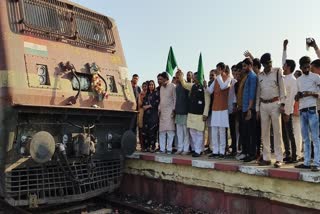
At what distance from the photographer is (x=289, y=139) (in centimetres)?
632

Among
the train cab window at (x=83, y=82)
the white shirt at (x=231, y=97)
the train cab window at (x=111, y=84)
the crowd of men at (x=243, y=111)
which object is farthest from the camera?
the white shirt at (x=231, y=97)

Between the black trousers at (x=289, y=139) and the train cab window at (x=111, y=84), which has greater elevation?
the train cab window at (x=111, y=84)

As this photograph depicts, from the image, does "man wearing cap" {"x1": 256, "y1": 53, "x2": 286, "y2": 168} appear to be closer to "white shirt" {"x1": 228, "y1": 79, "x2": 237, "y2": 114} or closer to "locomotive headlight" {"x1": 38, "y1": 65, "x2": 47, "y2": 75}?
"white shirt" {"x1": 228, "y1": 79, "x2": 237, "y2": 114}

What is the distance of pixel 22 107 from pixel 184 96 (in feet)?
10.4

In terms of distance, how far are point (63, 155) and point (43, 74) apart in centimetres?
127

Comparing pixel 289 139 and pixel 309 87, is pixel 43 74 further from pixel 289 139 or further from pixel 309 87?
pixel 289 139

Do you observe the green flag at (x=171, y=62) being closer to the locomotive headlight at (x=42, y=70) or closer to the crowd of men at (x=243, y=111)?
the crowd of men at (x=243, y=111)

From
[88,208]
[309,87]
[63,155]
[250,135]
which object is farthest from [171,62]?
[309,87]

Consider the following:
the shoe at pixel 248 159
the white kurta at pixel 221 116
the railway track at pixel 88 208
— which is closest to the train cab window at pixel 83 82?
the railway track at pixel 88 208

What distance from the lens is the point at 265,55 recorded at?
562 cm

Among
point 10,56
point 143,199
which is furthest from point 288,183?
point 10,56

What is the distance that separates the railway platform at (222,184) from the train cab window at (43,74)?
7.41 ft

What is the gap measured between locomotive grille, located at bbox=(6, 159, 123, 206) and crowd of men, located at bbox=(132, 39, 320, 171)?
1.66 meters

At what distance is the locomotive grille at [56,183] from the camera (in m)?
5.30
